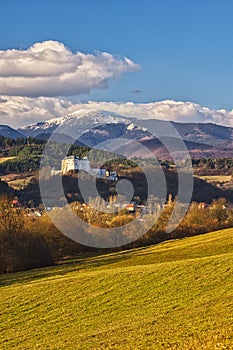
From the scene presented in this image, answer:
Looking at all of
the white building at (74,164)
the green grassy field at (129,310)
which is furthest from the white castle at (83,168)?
the green grassy field at (129,310)

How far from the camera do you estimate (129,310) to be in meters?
20.8

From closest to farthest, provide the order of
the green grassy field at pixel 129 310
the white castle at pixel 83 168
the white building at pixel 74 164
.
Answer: the green grassy field at pixel 129 310, the white castle at pixel 83 168, the white building at pixel 74 164

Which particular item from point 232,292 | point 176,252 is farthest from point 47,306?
point 176,252

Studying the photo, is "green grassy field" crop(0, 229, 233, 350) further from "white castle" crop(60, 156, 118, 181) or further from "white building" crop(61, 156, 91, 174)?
"white building" crop(61, 156, 91, 174)

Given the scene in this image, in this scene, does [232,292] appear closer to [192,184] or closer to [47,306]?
[47,306]

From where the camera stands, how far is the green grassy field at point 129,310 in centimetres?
1477

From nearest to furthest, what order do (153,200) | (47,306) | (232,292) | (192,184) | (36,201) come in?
(232,292)
(47,306)
(153,200)
(36,201)
(192,184)

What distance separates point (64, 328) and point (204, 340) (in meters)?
7.19

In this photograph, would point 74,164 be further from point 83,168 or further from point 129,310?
point 129,310

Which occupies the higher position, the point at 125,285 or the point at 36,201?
the point at 36,201

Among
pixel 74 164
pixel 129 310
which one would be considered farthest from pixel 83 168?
pixel 129 310

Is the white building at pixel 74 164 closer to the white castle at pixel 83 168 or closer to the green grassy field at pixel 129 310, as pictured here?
the white castle at pixel 83 168

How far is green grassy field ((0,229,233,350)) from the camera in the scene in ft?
48.4

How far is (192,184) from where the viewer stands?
11731cm
